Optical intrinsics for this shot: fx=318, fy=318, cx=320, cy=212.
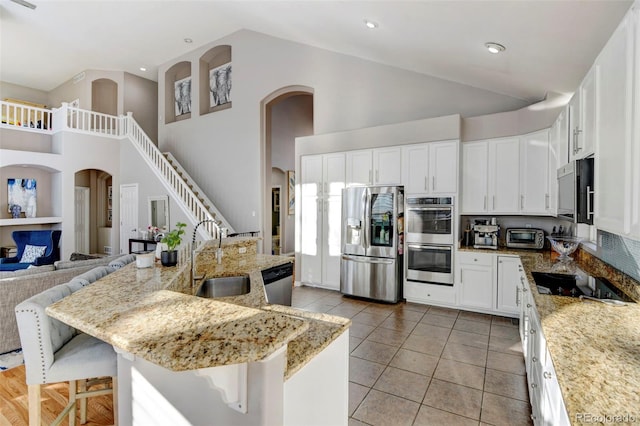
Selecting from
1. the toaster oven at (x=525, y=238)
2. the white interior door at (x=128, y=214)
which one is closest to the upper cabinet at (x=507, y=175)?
the toaster oven at (x=525, y=238)

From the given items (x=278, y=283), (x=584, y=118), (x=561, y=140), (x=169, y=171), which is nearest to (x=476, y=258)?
(x=561, y=140)

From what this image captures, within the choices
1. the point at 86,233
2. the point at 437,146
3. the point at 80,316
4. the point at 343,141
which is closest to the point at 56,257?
the point at 86,233

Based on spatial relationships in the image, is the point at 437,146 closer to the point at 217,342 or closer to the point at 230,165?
the point at 217,342

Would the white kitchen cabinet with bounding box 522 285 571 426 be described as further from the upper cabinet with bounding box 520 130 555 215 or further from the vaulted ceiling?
the upper cabinet with bounding box 520 130 555 215

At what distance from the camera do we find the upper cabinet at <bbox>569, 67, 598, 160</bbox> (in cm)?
201

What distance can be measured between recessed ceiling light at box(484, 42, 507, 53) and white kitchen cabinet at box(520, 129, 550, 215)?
58.3 inches

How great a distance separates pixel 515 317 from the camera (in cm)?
414

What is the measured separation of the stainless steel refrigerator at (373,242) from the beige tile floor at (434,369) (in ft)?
1.48

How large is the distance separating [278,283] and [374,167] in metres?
2.70

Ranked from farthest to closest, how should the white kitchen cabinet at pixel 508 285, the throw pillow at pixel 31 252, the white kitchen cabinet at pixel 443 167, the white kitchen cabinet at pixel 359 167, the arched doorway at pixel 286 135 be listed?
the arched doorway at pixel 286 135 → the throw pillow at pixel 31 252 → the white kitchen cabinet at pixel 359 167 → the white kitchen cabinet at pixel 443 167 → the white kitchen cabinet at pixel 508 285

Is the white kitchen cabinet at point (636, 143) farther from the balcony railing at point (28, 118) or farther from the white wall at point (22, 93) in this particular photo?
the white wall at point (22, 93)

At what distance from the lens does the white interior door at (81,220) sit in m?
9.66

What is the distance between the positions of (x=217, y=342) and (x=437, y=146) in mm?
4431

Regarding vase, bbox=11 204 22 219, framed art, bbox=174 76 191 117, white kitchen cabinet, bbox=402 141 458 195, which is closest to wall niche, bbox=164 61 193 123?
framed art, bbox=174 76 191 117
